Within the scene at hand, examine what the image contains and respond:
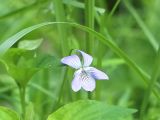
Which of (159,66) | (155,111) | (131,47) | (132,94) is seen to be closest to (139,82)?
(132,94)

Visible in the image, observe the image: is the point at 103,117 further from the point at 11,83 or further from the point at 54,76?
the point at 54,76

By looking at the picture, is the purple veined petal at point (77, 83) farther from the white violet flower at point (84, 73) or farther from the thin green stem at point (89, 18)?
the thin green stem at point (89, 18)

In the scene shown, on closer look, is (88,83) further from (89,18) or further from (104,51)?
(104,51)

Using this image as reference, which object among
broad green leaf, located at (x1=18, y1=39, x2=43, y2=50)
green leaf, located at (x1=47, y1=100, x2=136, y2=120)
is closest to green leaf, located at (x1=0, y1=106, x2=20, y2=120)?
green leaf, located at (x1=47, y1=100, x2=136, y2=120)

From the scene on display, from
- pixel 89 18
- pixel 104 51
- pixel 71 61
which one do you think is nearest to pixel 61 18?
pixel 89 18

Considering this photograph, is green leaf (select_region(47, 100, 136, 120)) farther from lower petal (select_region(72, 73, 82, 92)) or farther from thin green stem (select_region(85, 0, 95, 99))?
thin green stem (select_region(85, 0, 95, 99))
